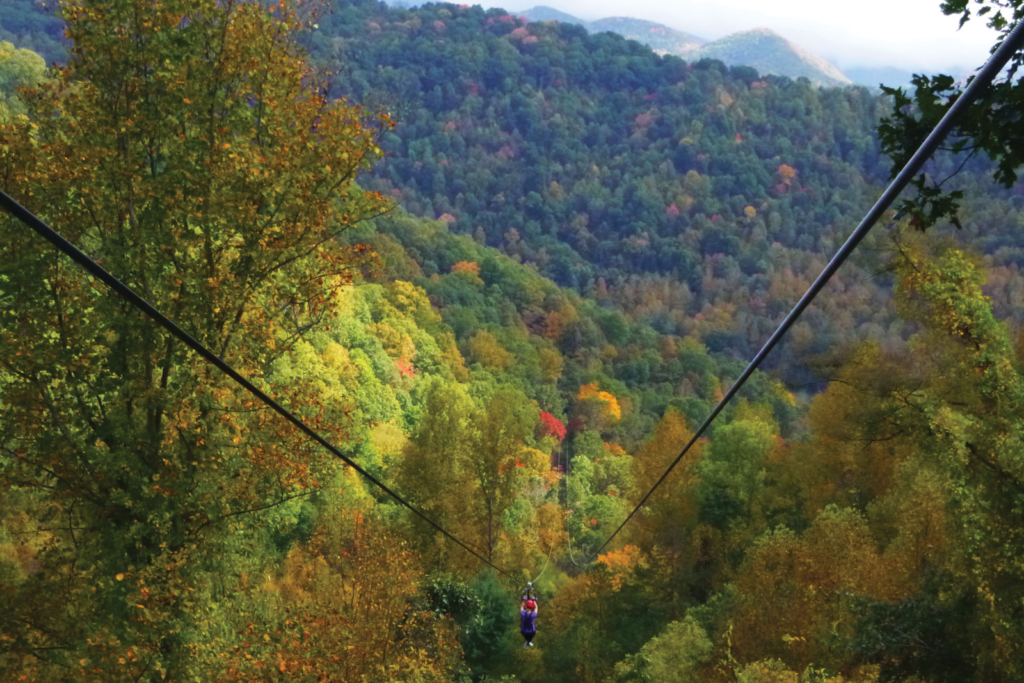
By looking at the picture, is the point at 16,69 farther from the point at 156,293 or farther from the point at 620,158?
the point at 620,158

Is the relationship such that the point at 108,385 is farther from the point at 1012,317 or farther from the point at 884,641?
the point at 1012,317

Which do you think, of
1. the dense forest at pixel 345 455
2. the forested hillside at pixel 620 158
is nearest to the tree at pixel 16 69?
the dense forest at pixel 345 455

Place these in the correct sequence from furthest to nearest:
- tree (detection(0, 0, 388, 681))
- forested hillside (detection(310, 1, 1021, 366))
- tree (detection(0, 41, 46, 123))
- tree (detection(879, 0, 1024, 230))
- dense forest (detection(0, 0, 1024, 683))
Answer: forested hillside (detection(310, 1, 1021, 366))
tree (detection(0, 41, 46, 123))
dense forest (detection(0, 0, 1024, 683))
tree (detection(0, 0, 388, 681))
tree (detection(879, 0, 1024, 230))

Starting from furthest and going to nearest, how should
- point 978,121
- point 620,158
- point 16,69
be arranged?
point 620,158 → point 16,69 → point 978,121

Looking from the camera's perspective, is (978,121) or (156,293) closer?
(978,121)

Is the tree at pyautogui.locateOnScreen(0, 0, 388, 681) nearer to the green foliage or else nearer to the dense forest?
the dense forest

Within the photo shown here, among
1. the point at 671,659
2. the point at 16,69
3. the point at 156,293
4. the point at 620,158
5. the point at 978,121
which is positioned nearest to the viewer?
the point at 978,121

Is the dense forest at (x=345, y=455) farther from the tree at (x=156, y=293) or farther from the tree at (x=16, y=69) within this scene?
the tree at (x=16, y=69)

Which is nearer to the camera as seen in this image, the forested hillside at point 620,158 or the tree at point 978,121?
the tree at point 978,121

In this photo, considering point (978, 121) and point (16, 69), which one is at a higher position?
point (978, 121)

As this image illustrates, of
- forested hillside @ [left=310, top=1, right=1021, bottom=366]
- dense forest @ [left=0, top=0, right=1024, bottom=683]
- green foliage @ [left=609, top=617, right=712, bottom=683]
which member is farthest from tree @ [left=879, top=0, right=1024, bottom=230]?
forested hillside @ [left=310, top=1, right=1021, bottom=366]

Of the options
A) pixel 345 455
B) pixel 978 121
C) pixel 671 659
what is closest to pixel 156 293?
pixel 345 455

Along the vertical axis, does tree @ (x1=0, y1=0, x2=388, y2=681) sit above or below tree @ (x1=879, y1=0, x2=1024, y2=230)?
below

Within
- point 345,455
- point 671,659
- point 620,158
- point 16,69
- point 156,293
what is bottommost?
point 620,158
